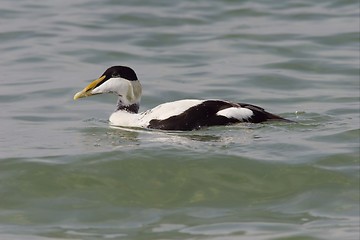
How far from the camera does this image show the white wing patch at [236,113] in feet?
40.2

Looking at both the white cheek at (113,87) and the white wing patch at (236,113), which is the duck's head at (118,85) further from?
the white wing patch at (236,113)

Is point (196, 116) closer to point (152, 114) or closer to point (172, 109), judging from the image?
point (172, 109)

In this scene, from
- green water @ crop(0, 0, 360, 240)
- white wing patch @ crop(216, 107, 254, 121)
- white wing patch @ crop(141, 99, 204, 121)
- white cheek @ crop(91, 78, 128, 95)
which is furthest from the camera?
white cheek @ crop(91, 78, 128, 95)

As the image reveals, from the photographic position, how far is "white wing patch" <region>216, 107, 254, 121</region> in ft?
40.2

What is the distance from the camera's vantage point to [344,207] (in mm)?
9672

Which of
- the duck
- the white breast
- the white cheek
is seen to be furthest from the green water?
the white cheek

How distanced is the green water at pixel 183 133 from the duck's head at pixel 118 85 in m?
0.44

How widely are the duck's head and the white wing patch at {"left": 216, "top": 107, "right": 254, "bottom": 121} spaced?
1.38 meters

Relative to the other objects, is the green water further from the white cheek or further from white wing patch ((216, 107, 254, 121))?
the white cheek

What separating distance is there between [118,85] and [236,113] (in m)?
1.62

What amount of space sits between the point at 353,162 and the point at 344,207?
4.32 ft

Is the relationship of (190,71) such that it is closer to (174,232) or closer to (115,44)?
(115,44)

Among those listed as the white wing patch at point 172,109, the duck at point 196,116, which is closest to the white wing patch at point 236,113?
the duck at point 196,116

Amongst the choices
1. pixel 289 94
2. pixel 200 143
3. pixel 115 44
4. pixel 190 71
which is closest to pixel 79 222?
pixel 200 143
